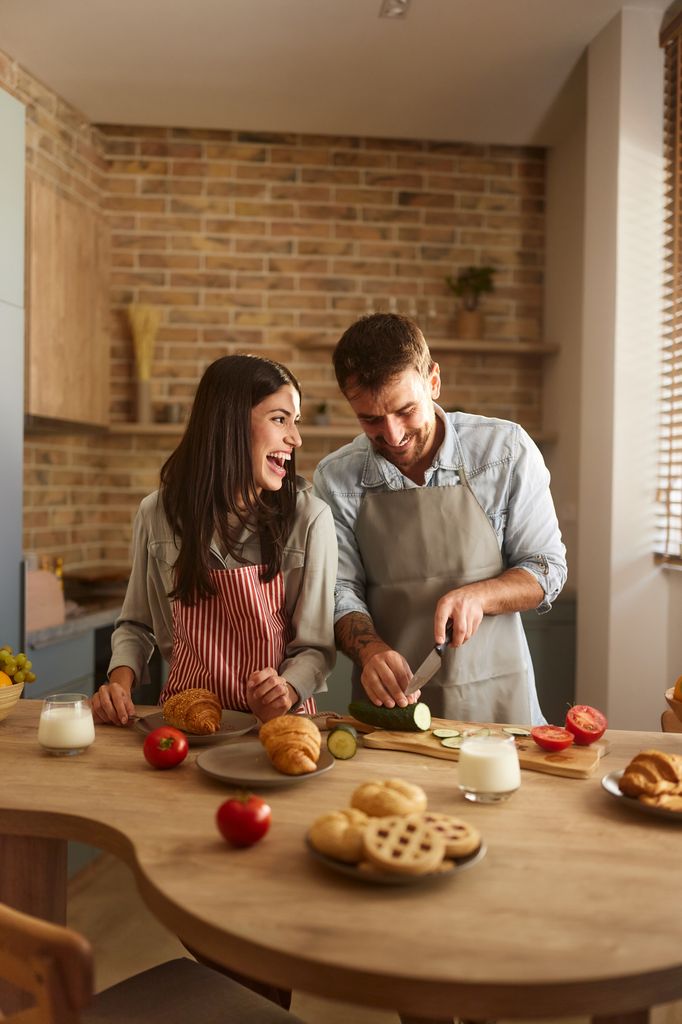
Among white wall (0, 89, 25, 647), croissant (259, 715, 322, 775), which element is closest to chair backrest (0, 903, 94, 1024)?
croissant (259, 715, 322, 775)

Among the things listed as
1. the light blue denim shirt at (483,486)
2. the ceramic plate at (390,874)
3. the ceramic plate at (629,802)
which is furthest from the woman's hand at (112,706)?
the ceramic plate at (629,802)

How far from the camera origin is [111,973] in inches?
107

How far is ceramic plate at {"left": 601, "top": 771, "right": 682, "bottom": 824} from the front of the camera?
1.31m

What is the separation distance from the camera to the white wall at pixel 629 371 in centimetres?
336

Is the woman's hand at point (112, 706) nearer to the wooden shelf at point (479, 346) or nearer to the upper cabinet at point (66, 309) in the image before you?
the upper cabinet at point (66, 309)

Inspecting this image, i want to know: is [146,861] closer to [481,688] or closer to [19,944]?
[19,944]

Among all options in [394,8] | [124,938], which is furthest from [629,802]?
[394,8]

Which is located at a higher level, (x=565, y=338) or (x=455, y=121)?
(x=455, y=121)

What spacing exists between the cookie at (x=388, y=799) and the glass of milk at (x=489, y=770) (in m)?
0.15

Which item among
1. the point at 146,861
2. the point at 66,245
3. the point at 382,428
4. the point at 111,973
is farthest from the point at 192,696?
the point at 66,245

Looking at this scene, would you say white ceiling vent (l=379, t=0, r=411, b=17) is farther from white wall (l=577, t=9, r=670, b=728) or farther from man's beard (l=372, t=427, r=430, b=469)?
man's beard (l=372, t=427, r=430, b=469)

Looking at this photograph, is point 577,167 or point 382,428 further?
point 577,167

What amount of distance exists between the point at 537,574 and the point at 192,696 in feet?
2.85

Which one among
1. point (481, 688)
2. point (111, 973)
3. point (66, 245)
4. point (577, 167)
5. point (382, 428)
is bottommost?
point (111, 973)
